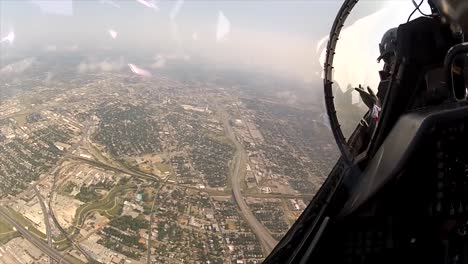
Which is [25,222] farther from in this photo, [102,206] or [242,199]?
[242,199]

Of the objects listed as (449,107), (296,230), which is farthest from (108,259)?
(449,107)

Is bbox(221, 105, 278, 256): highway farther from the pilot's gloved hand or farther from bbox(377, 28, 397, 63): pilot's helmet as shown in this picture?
bbox(377, 28, 397, 63): pilot's helmet

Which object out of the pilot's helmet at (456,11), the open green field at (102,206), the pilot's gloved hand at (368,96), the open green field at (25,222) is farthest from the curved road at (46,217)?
the pilot's helmet at (456,11)

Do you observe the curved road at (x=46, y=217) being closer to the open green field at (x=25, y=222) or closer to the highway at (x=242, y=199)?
the open green field at (x=25, y=222)

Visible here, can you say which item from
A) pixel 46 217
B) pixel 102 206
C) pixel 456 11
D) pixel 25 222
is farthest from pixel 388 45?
pixel 102 206

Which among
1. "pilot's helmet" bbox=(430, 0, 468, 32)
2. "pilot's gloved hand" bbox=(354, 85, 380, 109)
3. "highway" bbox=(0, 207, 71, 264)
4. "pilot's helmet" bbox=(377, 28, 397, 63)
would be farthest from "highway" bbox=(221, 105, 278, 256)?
"pilot's helmet" bbox=(430, 0, 468, 32)

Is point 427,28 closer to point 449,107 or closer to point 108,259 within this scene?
point 449,107
